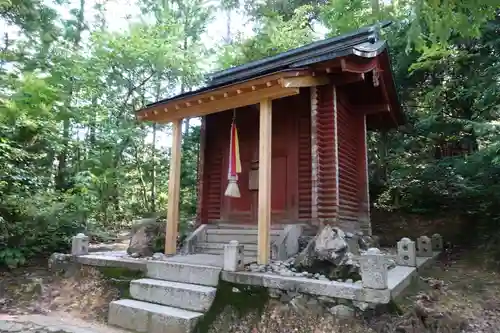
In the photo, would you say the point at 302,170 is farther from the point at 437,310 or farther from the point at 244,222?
the point at 437,310

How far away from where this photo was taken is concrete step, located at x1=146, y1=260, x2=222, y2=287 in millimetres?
5387

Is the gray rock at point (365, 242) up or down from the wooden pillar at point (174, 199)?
down

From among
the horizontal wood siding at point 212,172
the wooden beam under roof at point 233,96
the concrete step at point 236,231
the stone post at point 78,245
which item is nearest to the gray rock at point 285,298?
the concrete step at point 236,231

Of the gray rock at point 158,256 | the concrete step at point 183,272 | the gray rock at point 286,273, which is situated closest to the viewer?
the gray rock at point 286,273

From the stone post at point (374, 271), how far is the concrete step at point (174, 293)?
2146 mm

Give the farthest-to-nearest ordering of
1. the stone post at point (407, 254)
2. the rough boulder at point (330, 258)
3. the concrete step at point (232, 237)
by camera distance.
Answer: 1. the concrete step at point (232, 237)
2. the stone post at point (407, 254)
3. the rough boulder at point (330, 258)

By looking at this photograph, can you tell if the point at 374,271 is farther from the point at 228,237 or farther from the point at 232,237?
the point at 228,237

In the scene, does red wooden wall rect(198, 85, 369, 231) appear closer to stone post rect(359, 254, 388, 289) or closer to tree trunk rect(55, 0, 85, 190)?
stone post rect(359, 254, 388, 289)

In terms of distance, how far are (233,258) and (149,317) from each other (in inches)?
55.6

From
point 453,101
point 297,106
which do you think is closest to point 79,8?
point 297,106

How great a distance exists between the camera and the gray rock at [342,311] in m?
4.18

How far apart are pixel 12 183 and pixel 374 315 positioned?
311 inches

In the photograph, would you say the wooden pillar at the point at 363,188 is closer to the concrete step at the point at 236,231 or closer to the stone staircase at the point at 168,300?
the concrete step at the point at 236,231

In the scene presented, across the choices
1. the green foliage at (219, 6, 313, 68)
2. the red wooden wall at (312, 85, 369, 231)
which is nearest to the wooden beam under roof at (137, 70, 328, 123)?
the red wooden wall at (312, 85, 369, 231)
